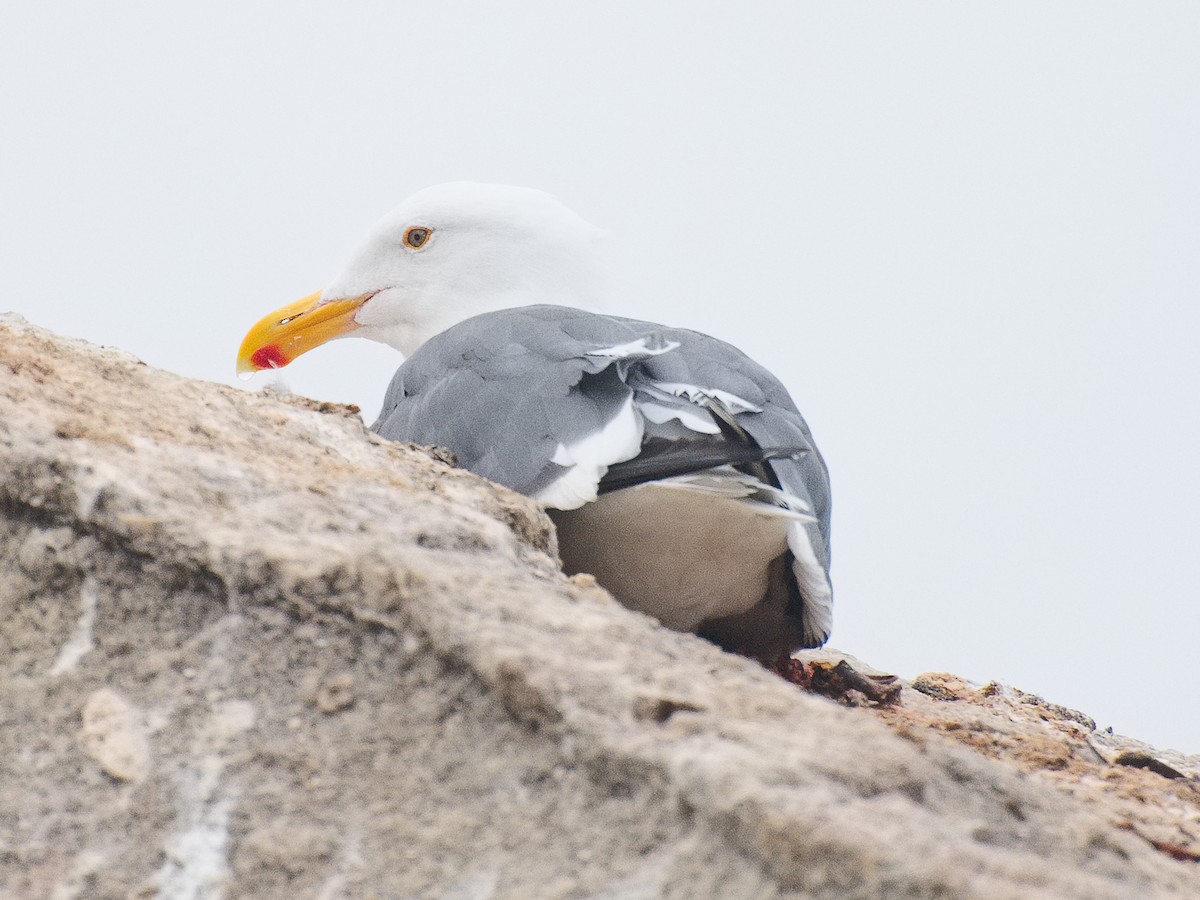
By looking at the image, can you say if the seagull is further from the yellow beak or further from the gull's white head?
the yellow beak

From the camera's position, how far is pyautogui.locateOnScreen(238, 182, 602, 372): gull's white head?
5000 millimetres

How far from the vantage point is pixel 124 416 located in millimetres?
2115

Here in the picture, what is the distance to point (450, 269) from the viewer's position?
5.04 m

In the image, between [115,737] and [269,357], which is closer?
[115,737]

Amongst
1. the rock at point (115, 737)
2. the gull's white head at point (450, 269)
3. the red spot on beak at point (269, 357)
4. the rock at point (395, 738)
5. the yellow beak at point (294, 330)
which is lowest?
the rock at point (115, 737)

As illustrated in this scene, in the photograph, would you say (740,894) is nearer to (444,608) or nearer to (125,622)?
(444,608)

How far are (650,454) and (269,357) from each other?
8.71 ft

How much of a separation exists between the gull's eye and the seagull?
5.13 ft

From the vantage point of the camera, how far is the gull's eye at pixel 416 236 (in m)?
5.06

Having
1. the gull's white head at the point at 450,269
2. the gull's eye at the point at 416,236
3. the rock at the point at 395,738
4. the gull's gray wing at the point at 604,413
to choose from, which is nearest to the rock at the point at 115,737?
the rock at the point at 395,738

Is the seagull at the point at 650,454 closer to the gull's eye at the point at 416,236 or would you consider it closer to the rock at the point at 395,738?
the rock at the point at 395,738

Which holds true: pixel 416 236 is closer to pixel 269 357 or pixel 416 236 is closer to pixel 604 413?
pixel 269 357

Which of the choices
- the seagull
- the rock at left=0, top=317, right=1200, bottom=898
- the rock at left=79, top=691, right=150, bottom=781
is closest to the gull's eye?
the seagull

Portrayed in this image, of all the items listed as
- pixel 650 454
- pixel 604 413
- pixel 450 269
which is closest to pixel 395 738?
pixel 650 454
